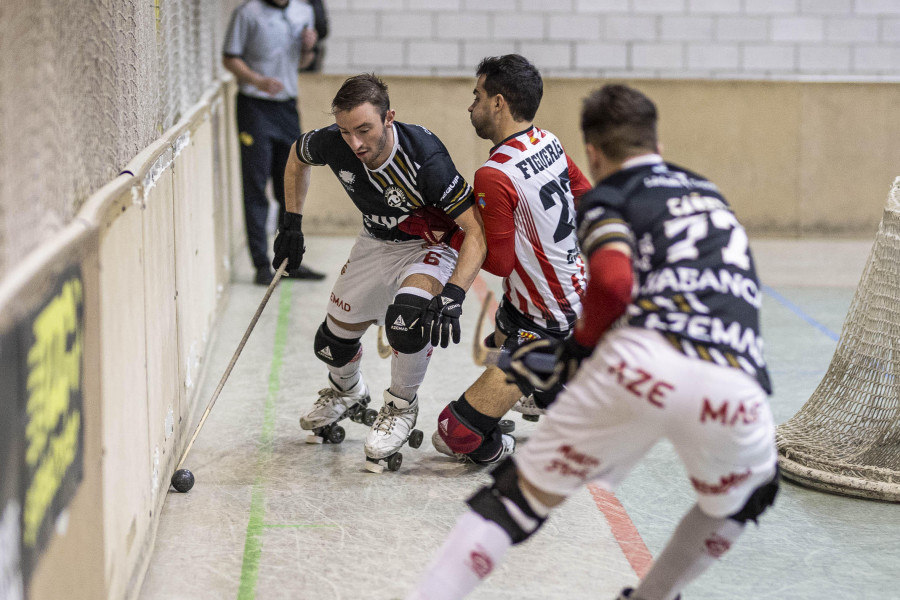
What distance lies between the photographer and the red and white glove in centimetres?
440

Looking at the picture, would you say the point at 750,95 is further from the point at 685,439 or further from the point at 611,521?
the point at 685,439

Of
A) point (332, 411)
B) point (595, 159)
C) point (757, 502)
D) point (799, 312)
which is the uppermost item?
point (595, 159)

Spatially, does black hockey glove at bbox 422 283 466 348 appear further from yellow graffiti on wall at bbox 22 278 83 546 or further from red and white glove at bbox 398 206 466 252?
yellow graffiti on wall at bbox 22 278 83 546

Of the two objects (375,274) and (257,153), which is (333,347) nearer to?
(375,274)

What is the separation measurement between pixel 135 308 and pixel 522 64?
1899mm

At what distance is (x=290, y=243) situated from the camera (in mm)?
4609

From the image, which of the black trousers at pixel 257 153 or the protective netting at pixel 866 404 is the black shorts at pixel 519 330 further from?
the black trousers at pixel 257 153

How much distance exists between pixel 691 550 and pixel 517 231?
1.78 meters

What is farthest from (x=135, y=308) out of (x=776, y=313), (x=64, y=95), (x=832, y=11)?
(x=832, y=11)

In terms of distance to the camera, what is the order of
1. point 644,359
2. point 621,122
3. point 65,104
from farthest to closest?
point 65,104 → point 621,122 → point 644,359

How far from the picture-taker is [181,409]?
4.61 metres

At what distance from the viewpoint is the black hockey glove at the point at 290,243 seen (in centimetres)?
461

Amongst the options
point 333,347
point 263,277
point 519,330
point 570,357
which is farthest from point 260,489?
point 263,277

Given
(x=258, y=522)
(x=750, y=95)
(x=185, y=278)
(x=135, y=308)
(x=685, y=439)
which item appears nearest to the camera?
(x=685, y=439)
